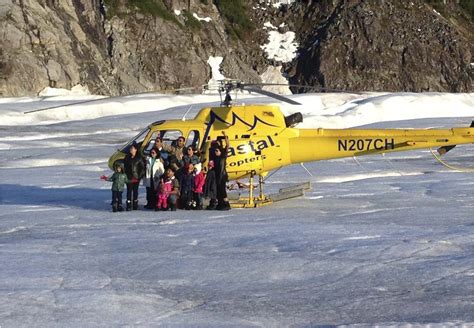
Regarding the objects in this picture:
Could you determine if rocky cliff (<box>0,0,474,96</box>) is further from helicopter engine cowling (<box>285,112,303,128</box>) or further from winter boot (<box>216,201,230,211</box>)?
winter boot (<box>216,201,230,211</box>)

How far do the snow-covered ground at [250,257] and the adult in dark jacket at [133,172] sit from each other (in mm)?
287

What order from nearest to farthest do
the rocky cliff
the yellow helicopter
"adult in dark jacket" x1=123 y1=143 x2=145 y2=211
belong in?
"adult in dark jacket" x1=123 y1=143 x2=145 y2=211 → the yellow helicopter → the rocky cliff

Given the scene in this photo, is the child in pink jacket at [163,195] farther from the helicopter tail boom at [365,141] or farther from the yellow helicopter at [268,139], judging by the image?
the helicopter tail boom at [365,141]

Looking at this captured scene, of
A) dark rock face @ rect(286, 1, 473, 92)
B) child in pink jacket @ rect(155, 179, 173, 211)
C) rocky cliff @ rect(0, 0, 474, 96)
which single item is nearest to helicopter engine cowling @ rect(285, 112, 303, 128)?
child in pink jacket @ rect(155, 179, 173, 211)

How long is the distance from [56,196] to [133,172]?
2.73 metres

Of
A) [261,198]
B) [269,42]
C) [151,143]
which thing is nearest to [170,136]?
[151,143]

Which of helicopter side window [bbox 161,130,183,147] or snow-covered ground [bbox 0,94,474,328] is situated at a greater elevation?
helicopter side window [bbox 161,130,183,147]

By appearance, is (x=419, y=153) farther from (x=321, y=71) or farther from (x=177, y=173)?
(x=321, y=71)

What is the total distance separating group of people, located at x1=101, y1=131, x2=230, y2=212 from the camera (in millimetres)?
12297

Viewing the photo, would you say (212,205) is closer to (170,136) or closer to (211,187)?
(211,187)

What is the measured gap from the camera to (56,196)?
1468cm

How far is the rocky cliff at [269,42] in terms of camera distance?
181ft

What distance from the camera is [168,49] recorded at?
60.4 meters

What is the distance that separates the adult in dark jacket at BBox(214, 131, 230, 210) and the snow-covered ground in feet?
1.04
